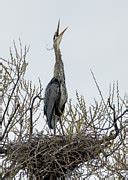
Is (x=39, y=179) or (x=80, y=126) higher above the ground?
(x=80, y=126)

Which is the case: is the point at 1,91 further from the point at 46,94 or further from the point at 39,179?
the point at 39,179

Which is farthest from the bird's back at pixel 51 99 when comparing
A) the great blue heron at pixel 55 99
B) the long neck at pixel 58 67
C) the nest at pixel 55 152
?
the nest at pixel 55 152

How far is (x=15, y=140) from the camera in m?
3.87

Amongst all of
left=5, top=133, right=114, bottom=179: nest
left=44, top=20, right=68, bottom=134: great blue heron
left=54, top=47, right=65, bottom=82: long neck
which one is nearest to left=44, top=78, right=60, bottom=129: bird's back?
left=44, top=20, right=68, bottom=134: great blue heron

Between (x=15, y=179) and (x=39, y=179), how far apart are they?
0.81 ft

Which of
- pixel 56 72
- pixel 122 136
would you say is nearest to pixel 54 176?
pixel 122 136

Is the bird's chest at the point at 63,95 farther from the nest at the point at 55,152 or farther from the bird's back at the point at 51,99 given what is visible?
the nest at the point at 55,152

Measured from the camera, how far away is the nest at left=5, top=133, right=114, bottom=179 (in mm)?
3771

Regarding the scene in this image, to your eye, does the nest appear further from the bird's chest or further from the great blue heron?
the bird's chest

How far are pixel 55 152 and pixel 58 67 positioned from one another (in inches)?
81.9

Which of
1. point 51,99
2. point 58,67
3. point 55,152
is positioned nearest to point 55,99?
point 51,99

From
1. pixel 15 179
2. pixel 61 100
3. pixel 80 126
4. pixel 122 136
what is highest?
pixel 61 100

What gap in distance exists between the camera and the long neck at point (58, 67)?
18.4 ft

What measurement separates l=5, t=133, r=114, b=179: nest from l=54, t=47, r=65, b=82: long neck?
1.58 meters
